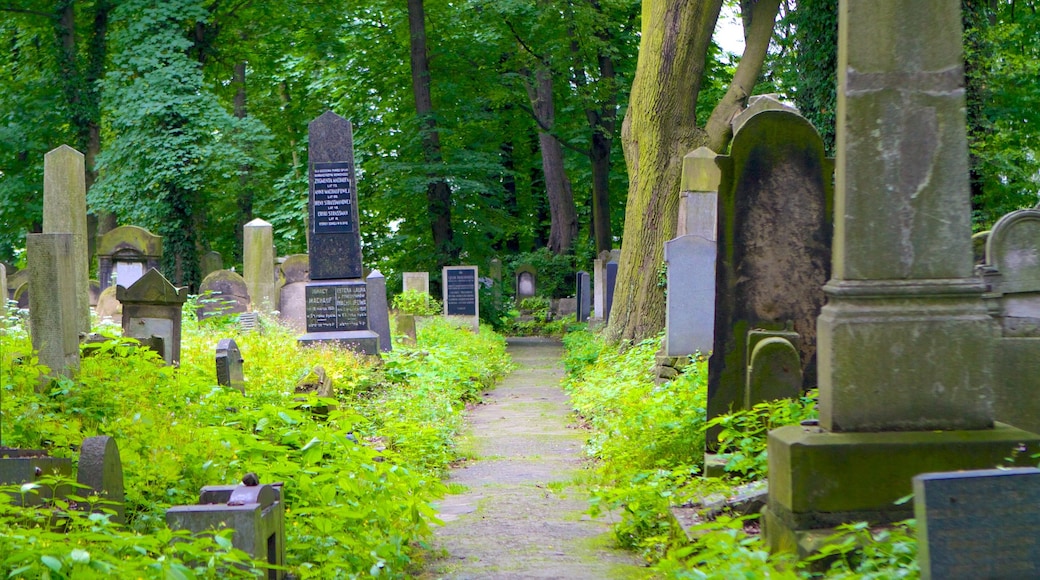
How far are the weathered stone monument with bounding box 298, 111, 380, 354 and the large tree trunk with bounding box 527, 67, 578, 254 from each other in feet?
51.0

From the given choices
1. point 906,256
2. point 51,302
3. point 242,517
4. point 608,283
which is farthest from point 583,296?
point 242,517

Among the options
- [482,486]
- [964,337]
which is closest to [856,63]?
[964,337]

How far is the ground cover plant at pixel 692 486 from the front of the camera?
3.96m

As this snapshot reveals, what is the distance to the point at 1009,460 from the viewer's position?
174 inches

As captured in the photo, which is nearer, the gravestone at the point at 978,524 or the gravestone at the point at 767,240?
the gravestone at the point at 978,524

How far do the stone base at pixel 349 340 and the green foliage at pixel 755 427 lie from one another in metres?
7.85

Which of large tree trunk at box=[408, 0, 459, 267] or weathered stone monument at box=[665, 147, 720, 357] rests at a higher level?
large tree trunk at box=[408, 0, 459, 267]

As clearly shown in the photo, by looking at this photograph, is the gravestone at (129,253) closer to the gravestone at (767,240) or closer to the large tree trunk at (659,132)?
the large tree trunk at (659,132)

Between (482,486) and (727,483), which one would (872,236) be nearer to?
(727,483)

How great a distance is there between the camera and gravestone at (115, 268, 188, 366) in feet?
31.4

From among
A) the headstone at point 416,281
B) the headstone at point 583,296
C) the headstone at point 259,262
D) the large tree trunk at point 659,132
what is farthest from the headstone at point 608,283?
the headstone at point 259,262

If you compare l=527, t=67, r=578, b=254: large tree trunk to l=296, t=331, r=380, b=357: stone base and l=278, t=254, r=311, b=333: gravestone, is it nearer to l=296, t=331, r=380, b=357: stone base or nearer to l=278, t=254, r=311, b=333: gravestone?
l=278, t=254, r=311, b=333: gravestone

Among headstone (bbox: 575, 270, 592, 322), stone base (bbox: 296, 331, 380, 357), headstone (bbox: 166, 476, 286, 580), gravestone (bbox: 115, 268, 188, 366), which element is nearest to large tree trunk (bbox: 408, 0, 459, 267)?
headstone (bbox: 575, 270, 592, 322)

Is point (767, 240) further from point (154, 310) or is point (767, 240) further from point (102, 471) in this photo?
point (154, 310)
